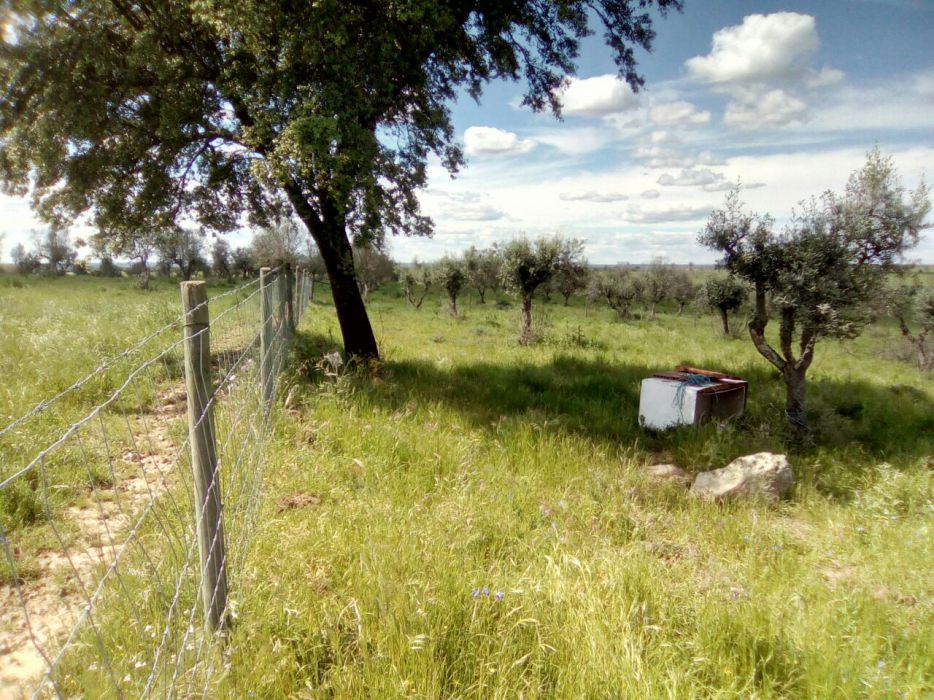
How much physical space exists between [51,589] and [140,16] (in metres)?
9.19

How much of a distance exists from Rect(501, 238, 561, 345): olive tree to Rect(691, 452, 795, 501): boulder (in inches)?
517

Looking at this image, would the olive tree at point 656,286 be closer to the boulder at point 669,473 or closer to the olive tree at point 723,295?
the olive tree at point 723,295

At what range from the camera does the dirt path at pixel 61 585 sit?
8.41 feet

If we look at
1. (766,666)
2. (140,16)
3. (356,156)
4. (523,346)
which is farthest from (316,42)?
(523,346)

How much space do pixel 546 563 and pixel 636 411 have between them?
18.1ft

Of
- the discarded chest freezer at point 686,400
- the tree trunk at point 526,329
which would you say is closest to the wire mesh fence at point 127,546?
the discarded chest freezer at point 686,400

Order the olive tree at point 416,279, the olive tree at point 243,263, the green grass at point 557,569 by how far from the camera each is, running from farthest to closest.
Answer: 1. the olive tree at point 243,263
2. the olive tree at point 416,279
3. the green grass at point 557,569

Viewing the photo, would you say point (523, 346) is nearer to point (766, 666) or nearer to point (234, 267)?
point (766, 666)

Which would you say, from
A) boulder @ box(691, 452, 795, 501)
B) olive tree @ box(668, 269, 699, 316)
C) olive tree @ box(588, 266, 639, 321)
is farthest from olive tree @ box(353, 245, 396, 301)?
boulder @ box(691, 452, 795, 501)

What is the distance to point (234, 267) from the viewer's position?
64625mm

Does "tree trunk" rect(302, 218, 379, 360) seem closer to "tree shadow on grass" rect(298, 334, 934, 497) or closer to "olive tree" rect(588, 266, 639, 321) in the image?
"tree shadow on grass" rect(298, 334, 934, 497)

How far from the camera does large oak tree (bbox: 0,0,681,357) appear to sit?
22.4ft

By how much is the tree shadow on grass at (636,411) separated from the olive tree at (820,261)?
3.41ft

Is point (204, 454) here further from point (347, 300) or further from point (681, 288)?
point (681, 288)
